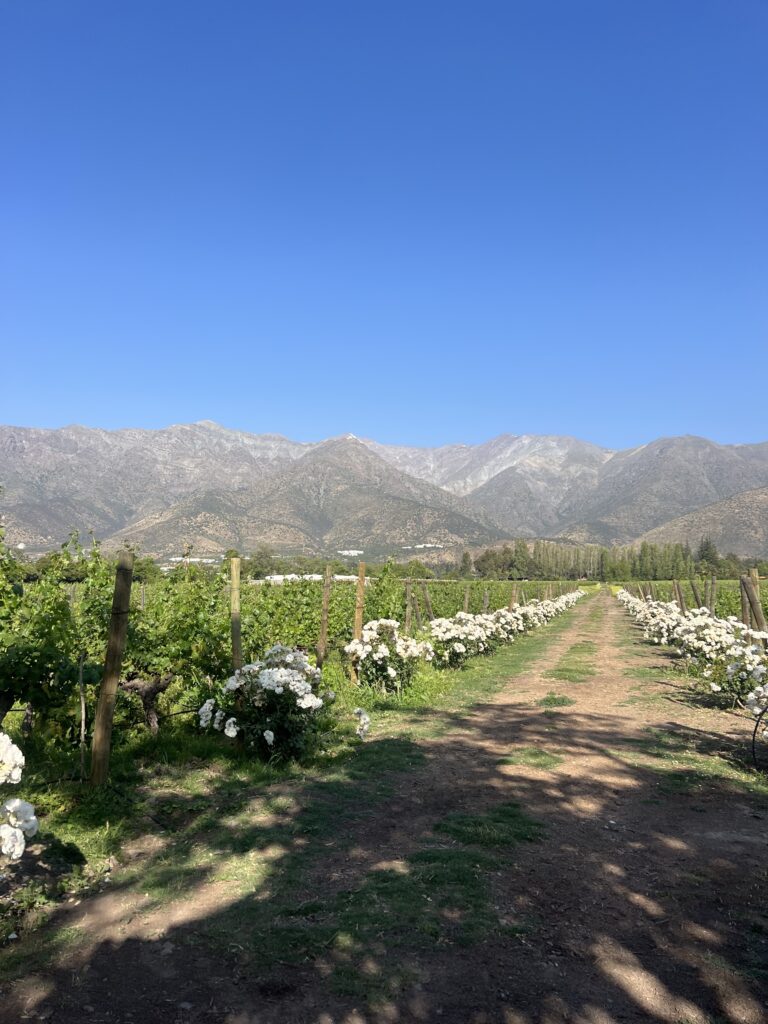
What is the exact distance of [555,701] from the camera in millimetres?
10172

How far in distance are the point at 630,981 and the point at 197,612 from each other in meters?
6.11

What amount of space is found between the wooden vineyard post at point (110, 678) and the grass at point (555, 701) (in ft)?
22.6

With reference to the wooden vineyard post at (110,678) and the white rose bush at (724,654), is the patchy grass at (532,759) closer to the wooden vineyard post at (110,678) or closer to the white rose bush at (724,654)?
the white rose bush at (724,654)

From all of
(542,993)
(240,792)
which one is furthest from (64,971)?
(240,792)

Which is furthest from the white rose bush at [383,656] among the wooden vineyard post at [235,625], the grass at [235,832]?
the wooden vineyard post at [235,625]

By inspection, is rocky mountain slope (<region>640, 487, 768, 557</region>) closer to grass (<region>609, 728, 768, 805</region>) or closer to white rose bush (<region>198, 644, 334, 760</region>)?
grass (<region>609, 728, 768, 805</region>)

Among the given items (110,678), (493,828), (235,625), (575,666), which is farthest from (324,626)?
(575,666)

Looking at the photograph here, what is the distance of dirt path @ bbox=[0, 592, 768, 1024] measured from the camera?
2736 mm

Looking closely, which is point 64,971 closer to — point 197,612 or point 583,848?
point 583,848

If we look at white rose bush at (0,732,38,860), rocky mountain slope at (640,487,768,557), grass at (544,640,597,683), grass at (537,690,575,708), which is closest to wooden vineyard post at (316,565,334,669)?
grass at (537,690,575,708)

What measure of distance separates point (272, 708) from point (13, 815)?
11.9ft

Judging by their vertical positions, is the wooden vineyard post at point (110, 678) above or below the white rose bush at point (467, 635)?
above

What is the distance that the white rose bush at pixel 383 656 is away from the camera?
34.4ft

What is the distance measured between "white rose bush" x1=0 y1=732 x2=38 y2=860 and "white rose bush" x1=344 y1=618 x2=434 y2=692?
25.1 feet
